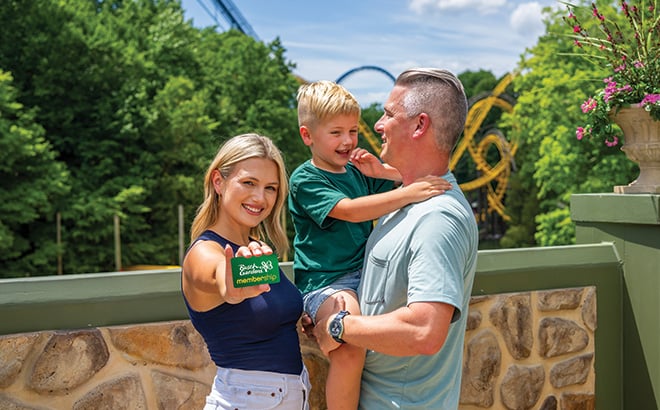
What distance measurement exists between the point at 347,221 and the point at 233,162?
457 millimetres

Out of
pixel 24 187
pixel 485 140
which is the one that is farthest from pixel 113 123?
pixel 485 140

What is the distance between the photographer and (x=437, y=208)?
1904 mm

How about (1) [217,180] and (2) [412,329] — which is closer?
(2) [412,329]

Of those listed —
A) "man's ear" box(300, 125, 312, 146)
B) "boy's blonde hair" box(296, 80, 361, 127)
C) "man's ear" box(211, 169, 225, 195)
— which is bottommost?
"man's ear" box(211, 169, 225, 195)

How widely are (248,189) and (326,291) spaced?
41 centimetres

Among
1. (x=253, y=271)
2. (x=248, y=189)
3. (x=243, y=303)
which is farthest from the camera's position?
(x=248, y=189)

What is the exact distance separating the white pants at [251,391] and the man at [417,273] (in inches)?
7.4

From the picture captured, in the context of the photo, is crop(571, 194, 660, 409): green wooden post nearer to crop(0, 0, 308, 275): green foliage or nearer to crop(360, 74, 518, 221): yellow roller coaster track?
crop(0, 0, 308, 275): green foliage

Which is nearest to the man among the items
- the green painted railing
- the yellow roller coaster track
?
the green painted railing

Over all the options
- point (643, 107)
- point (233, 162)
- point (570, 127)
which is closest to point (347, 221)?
point (233, 162)

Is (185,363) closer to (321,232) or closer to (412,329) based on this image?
A: (321,232)

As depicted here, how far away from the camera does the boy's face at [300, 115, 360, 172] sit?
2518 millimetres

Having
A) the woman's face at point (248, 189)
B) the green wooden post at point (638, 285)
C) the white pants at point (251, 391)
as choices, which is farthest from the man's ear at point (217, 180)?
the green wooden post at point (638, 285)

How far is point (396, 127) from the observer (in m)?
2.00
